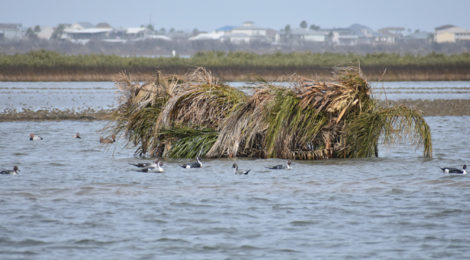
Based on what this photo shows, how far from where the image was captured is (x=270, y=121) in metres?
18.4

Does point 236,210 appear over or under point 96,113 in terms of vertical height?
over

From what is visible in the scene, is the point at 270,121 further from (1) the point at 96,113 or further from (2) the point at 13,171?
(1) the point at 96,113

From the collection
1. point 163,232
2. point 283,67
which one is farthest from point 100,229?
point 283,67

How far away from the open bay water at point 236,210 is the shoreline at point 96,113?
1244 cm

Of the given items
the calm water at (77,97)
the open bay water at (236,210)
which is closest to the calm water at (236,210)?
the open bay water at (236,210)

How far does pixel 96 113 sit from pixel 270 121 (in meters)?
17.1

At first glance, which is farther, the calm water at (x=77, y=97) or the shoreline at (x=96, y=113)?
the calm water at (x=77, y=97)

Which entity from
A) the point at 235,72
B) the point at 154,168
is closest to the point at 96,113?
the point at 154,168

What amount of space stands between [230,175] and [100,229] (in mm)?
5274

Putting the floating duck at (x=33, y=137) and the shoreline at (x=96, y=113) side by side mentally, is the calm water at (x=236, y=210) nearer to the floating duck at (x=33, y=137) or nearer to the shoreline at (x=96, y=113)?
the floating duck at (x=33, y=137)

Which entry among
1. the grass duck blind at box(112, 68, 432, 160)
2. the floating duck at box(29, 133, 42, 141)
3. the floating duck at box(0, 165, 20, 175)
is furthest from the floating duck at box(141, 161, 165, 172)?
the floating duck at box(29, 133, 42, 141)

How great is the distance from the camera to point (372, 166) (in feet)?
58.4

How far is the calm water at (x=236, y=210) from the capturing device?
35.1 ft

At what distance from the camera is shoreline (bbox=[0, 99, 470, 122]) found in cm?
3195
